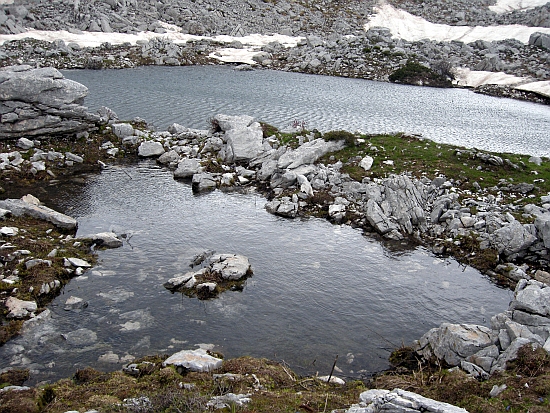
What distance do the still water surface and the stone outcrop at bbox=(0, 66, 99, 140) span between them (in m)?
11.6

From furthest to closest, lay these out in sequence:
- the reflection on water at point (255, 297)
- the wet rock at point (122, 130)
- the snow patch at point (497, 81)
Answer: the snow patch at point (497, 81), the wet rock at point (122, 130), the reflection on water at point (255, 297)

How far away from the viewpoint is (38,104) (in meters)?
43.4

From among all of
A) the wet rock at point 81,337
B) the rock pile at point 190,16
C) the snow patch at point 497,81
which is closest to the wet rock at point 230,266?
the wet rock at point 81,337

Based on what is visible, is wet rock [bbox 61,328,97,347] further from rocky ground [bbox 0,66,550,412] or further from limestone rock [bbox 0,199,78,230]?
limestone rock [bbox 0,199,78,230]

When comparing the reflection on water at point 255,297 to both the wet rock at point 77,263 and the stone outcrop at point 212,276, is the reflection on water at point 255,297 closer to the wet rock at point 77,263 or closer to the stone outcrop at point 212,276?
the stone outcrop at point 212,276

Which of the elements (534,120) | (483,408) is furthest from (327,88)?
Result: (483,408)

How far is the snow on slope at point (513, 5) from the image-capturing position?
510ft

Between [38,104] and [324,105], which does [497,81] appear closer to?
[324,105]


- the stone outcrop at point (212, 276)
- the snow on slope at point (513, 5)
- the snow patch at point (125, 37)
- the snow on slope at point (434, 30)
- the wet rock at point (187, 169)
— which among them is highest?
the snow on slope at point (513, 5)

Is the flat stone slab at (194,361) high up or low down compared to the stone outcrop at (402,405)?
down

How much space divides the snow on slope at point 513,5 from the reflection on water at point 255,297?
163 meters

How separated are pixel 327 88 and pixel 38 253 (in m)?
68.7

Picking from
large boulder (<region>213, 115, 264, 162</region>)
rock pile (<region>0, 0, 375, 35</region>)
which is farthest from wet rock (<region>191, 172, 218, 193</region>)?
rock pile (<region>0, 0, 375, 35</region>)

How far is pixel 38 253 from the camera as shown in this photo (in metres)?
26.2
